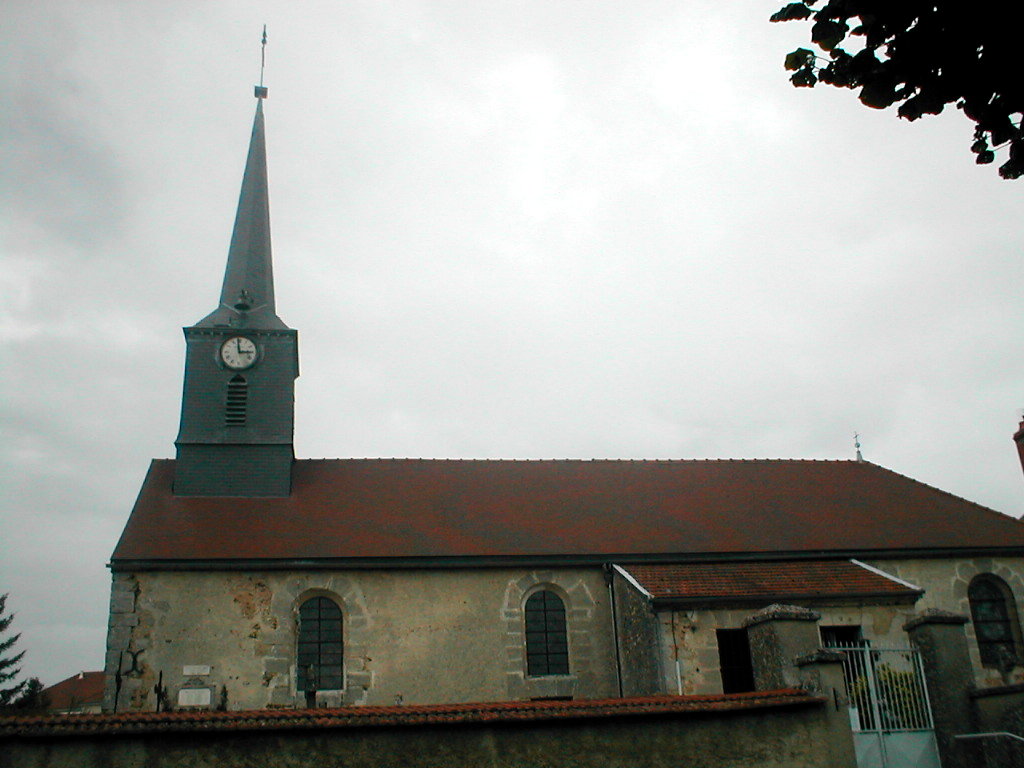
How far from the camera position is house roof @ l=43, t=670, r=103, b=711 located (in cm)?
4680

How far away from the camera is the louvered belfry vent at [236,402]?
20.5 m

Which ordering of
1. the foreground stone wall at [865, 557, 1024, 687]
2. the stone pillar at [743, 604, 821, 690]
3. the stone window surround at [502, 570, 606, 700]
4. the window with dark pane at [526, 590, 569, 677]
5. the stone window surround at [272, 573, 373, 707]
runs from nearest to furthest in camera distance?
1. the stone pillar at [743, 604, 821, 690]
2. the stone window surround at [272, 573, 373, 707]
3. the stone window surround at [502, 570, 606, 700]
4. the window with dark pane at [526, 590, 569, 677]
5. the foreground stone wall at [865, 557, 1024, 687]

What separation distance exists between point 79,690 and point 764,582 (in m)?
44.8

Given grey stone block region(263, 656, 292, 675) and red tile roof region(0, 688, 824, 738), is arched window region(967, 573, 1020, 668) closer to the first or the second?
red tile roof region(0, 688, 824, 738)

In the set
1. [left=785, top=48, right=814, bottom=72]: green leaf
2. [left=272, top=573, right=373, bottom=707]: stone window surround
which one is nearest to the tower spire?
[left=272, top=573, right=373, bottom=707]: stone window surround

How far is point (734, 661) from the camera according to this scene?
647 inches

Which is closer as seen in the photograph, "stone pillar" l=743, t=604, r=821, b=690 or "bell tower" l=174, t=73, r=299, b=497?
"stone pillar" l=743, t=604, r=821, b=690

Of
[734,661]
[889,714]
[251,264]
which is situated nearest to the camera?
[889,714]

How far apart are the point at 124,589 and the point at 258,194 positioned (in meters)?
11.2

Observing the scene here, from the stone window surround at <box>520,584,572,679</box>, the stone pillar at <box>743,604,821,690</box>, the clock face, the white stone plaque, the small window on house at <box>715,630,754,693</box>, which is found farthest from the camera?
the clock face

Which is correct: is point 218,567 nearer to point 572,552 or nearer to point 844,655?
point 572,552

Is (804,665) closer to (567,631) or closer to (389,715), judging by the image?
(389,715)

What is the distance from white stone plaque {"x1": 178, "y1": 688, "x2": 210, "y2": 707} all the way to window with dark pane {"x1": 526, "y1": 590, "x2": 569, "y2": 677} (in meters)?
5.89

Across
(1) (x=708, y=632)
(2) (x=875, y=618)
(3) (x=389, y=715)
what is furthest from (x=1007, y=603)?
(3) (x=389, y=715)
